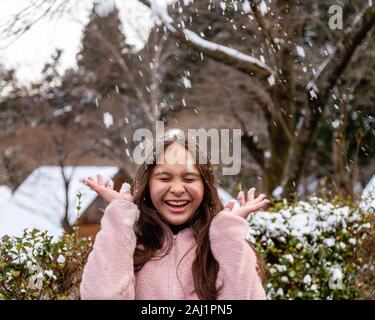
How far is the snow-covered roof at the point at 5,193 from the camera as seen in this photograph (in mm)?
16192

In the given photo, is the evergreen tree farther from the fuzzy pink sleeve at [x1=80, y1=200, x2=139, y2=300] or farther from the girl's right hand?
the fuzzy pink sleeve at [x1=80, y1=200, x2=139, y2=300]

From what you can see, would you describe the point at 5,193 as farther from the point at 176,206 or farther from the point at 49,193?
the point at 176,206

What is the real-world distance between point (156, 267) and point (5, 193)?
16.5 metres

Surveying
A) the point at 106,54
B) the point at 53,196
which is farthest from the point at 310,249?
the point at 53,196

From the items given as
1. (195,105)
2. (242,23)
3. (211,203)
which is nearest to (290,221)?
(211,203)

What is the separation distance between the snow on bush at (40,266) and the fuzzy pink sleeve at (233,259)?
4.82 feet

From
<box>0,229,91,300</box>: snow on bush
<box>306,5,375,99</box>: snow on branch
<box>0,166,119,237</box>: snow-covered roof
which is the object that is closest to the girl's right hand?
<box>0,229,91,300</box>: snow on bush

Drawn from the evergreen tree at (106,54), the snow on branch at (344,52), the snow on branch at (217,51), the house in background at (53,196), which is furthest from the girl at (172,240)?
the house in background at (53,196)

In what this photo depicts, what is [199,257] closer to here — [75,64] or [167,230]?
[167,230]

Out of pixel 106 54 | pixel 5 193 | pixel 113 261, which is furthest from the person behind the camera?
pixel 5 193

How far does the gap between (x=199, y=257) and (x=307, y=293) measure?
7.38 ft

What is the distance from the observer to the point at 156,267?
2006mm
